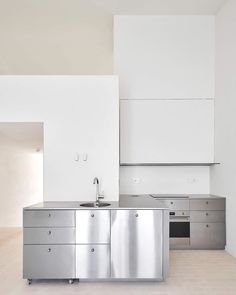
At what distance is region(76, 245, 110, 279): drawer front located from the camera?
3.00 metres

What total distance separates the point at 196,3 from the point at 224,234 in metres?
3.44

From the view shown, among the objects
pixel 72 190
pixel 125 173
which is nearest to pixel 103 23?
pixel 125 173

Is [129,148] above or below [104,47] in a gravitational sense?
below

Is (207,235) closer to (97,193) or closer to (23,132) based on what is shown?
(97,193)

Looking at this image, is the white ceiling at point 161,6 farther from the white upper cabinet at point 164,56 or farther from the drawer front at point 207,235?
the drawer front at point 207,235

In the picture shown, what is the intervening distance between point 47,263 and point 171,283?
1.29 m

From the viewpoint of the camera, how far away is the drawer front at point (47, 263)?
300 centimetres

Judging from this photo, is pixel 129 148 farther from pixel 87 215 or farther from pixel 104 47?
pixel 104 47

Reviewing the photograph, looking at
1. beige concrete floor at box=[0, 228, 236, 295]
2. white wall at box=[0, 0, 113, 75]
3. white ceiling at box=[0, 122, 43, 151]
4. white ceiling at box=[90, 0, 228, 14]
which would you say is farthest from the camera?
white wall at box=[0, 0, 113, 75]

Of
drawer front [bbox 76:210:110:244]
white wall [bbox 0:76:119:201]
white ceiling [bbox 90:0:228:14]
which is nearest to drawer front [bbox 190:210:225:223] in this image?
white wall [bbox 0:76:119:201]

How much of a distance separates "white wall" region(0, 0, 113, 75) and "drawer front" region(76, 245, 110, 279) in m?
3.51

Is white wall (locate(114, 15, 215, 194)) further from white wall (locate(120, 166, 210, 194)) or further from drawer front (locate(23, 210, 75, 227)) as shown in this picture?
drawer front (locate(23, 210, 75, 227))

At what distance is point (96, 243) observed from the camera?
3027 millimetres

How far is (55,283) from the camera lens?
307cm
